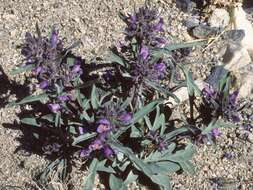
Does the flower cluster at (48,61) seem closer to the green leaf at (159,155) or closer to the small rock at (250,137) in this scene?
the green leaf at (159,155)

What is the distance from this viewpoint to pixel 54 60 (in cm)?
312

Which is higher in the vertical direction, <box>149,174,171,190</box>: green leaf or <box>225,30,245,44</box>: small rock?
<box>225,30,245,44</box>: small rock

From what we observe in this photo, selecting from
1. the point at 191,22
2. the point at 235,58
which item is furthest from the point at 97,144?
the point at 191,22

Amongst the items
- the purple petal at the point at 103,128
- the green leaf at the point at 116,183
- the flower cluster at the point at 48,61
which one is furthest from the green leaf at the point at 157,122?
the flower cluster at the point at 48,61

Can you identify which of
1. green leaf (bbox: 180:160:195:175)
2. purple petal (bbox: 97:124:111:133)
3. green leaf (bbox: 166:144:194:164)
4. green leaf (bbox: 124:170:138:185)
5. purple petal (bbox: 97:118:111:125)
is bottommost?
green leaf (bbox: 124:170:138:185)

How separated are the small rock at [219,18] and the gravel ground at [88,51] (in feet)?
0.80

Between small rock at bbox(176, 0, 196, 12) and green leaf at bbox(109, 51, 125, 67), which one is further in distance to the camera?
small rock at bbox(176, 0, 196, 12)

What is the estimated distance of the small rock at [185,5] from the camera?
500 centimetres

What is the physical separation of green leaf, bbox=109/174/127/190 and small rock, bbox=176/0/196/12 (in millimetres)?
1885

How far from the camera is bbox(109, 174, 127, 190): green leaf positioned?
3.76 meters

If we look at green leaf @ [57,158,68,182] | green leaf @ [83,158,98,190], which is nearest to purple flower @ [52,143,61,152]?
green leaf @ [57,158,68,182]

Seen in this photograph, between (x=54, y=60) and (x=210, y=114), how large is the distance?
3.37 feet

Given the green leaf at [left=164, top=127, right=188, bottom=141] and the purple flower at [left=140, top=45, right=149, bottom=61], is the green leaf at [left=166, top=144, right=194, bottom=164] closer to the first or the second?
the green leaf at [left=164, top=127, right=188, bottom=141]

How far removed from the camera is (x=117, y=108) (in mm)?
3201
